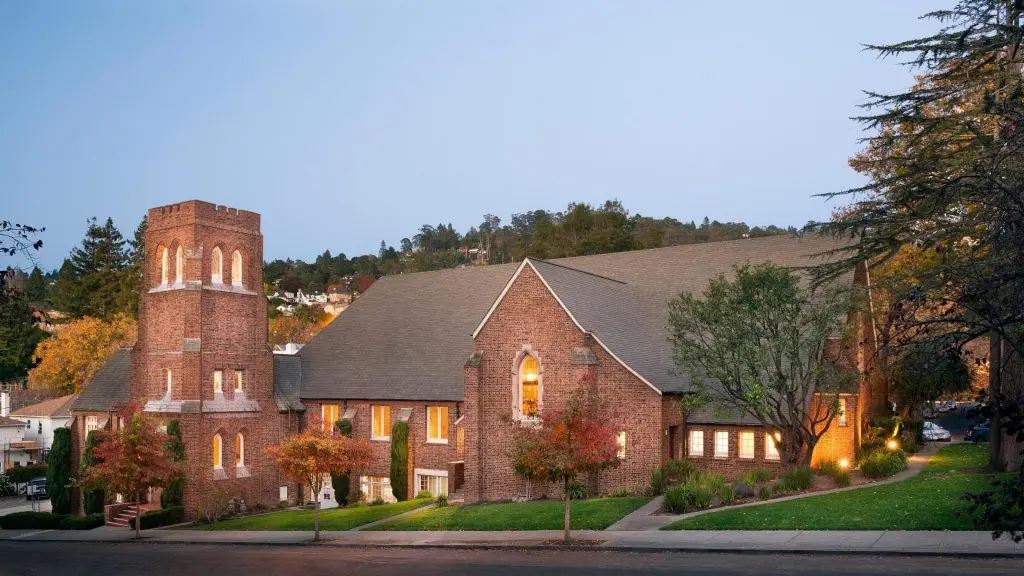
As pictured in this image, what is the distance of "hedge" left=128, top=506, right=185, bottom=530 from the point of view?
38938mm

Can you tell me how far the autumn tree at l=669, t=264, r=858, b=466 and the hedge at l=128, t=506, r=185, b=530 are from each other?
23.0 meters

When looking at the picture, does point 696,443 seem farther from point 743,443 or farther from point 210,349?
point 210,349

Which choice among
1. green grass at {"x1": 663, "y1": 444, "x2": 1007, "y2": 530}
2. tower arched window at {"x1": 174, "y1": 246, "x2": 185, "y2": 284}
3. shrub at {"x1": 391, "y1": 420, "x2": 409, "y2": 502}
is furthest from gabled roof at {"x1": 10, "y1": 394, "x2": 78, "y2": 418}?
green grass at {"x1": 663, "y1": 444, "x2": 1007, "y2": 530}

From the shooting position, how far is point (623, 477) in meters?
34.5

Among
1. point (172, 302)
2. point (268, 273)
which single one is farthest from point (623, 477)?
point (268, 273)

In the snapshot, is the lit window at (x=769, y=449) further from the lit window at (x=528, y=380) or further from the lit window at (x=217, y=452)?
the lit window at (x=217, y=452)

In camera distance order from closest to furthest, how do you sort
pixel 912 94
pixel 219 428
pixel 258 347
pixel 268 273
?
pixel 912 94
pixel 219 428
pixel 258 347
pixel 268 273

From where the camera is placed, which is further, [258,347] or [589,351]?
[258,347]

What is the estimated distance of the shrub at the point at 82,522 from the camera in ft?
135

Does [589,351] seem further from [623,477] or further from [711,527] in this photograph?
[711,527]

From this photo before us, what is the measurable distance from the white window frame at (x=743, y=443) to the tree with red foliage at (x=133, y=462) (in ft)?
70.9

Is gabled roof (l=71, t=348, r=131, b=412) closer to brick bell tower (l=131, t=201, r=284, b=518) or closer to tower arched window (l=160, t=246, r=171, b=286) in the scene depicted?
brick bell tower (l=131, t=201, r=284, b=518)

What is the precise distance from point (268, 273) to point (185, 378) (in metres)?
130

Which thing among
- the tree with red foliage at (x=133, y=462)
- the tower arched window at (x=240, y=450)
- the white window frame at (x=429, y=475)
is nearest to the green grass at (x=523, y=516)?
the white window frame at (x=429, y=475)
